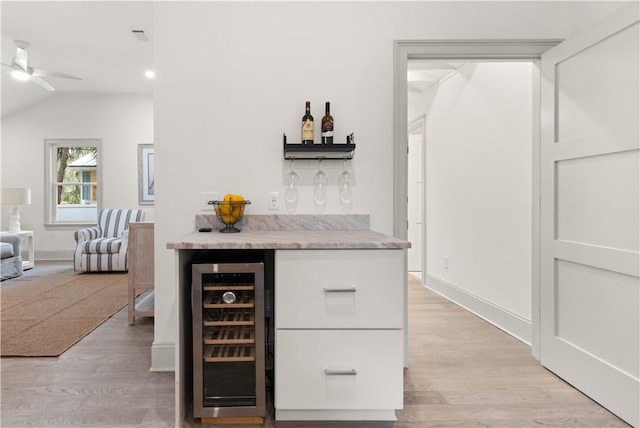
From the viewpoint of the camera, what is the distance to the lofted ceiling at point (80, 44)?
3.71m

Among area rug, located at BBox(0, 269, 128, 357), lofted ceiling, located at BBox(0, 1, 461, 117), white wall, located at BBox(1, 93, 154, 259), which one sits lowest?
area rug, located at BBox(0, 269, 128, 357)

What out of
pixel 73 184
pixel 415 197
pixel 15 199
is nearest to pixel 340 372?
pixel 415 197

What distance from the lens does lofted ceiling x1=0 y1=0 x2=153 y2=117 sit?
12.2 feet

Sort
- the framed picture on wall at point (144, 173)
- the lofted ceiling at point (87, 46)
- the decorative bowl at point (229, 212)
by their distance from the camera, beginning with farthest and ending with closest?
the framed picture on wall at point (144, 173)
the lofted ceiling at point (87, 46)
the decorative bowl at point (229, 212)

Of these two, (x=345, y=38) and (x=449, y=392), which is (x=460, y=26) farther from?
(x=449, y=392)

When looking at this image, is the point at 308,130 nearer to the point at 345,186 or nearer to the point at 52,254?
the point at 345,186

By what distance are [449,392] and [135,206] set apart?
19.2 feet

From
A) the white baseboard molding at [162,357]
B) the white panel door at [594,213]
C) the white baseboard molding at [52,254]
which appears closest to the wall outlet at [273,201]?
the white baseboard molding at [162,357]

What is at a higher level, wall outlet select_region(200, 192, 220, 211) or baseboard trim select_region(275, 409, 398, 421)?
wall outlet select_region(200, 192, 220, 211)

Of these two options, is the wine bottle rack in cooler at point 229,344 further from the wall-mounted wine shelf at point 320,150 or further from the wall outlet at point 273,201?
the wall-mounted wine shelf at point 320,150

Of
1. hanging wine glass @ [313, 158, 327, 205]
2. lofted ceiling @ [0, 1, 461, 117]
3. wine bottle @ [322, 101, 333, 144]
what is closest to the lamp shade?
lofted ceiling @ [0, 1, 461, 117]

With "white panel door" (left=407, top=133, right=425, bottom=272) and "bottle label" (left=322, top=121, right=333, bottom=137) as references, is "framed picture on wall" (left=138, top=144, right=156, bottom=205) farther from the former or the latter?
"bottle label" (left=322, top=121, right=333, bottom=137)

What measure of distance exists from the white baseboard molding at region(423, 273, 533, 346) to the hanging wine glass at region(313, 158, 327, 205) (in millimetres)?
1727

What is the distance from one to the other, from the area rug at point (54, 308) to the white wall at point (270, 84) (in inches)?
42.5
